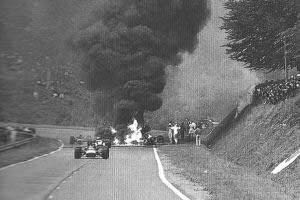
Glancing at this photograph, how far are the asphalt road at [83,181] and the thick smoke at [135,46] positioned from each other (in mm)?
21257

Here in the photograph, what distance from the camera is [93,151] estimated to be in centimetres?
2922

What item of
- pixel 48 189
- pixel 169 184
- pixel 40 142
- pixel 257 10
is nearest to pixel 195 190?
pixel 169 184

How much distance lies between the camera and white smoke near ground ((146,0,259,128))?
78.4 metres

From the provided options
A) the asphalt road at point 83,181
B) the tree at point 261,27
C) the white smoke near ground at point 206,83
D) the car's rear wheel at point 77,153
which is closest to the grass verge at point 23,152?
the asphalt road at point 83,181

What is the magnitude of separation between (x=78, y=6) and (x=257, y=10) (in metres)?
19.1

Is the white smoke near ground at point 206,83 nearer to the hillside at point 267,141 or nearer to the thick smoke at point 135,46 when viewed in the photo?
the thick smoke at point 135,46

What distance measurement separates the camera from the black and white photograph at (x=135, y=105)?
11625 millimetres

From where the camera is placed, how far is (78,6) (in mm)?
18172

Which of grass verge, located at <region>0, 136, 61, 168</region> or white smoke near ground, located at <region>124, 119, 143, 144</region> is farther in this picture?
white smoke near ground, located at <region>124, 119, 143, 144</region>

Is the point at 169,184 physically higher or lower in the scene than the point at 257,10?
lower

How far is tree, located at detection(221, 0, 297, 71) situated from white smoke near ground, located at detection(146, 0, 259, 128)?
3800cm

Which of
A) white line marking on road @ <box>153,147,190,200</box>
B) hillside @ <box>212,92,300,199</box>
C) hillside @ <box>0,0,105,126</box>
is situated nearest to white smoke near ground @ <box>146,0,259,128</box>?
hillside @ <box>212,92,300,199</box>

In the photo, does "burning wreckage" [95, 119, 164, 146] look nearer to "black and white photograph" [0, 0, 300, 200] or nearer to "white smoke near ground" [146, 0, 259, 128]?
"black and white photograph" [0, 0, 300, 200]

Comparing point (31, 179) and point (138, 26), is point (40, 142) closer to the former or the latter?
point (138, 26)
